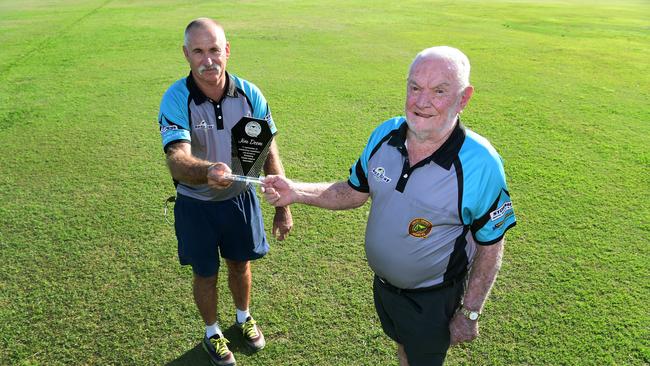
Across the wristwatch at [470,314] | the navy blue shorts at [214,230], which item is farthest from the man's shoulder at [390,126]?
the navy blue shorts at [214,230]

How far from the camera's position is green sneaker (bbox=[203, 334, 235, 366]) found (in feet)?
11.2

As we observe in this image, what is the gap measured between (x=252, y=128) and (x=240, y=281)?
1.28m

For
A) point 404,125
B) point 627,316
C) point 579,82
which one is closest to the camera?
point 404,125

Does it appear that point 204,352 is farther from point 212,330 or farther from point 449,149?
point 449,149

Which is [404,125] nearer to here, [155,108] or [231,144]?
[231,144]

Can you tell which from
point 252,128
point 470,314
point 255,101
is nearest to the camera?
point 470,314

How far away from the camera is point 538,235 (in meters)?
4.88

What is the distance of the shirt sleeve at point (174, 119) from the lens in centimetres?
301

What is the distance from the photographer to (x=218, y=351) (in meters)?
3.42

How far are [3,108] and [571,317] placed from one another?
377 inches

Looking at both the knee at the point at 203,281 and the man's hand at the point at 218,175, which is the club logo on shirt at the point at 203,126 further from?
the knee at the point at 203,281

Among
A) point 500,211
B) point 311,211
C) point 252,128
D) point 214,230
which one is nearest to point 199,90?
point 252,128

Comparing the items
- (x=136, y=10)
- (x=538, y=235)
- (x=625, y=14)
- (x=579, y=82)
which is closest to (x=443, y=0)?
(x=625, y=14)

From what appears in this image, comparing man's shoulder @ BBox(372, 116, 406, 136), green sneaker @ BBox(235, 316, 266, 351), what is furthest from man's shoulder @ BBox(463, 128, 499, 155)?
green sneaker @ BBox(235, 316, 266, 351)
